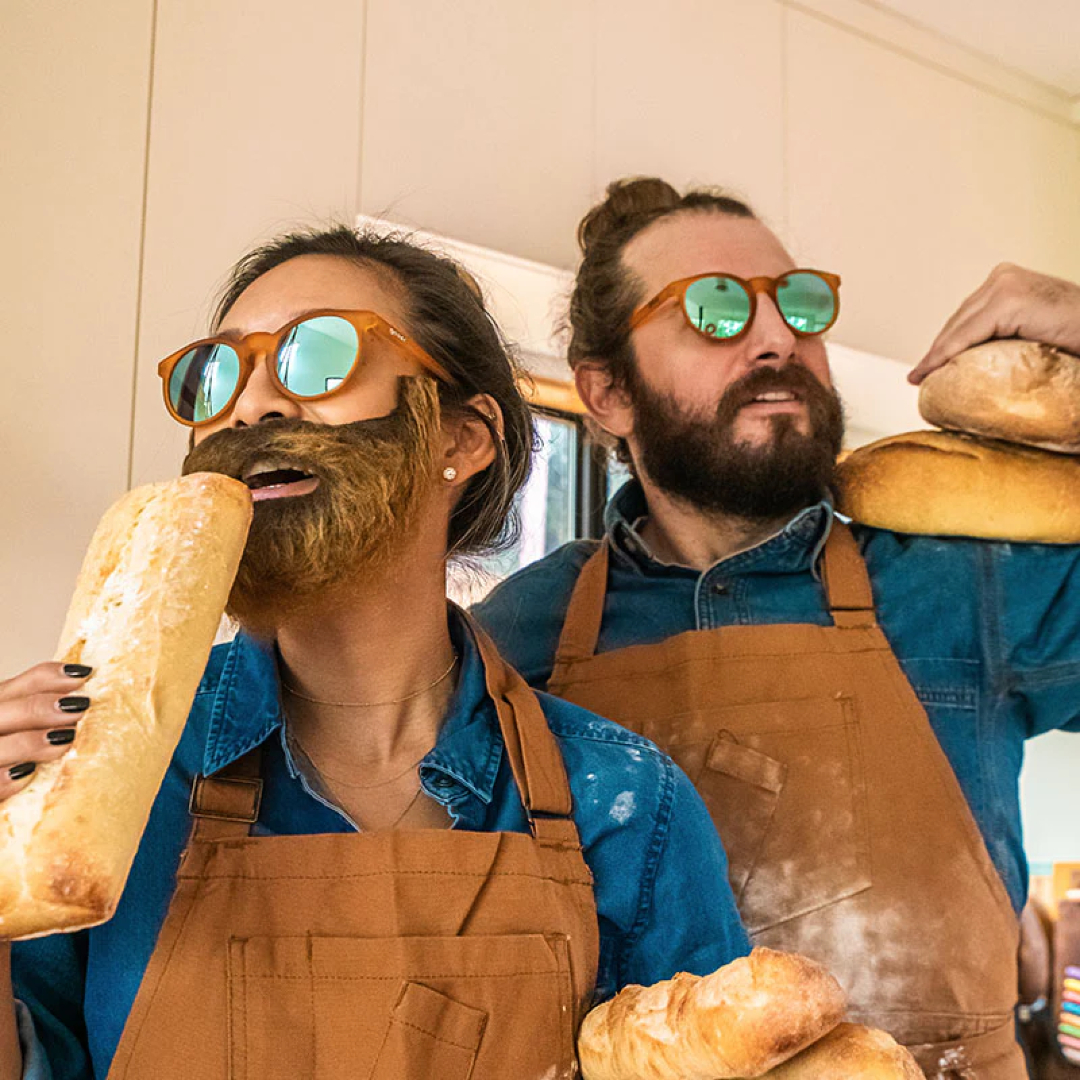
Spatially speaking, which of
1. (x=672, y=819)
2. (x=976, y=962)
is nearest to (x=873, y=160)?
(x=976, y=962)

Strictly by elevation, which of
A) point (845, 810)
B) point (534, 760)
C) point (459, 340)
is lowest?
point (845, 810)

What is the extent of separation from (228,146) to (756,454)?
46.0 inches

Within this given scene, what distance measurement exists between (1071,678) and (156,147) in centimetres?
180

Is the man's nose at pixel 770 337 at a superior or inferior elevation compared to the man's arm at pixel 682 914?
superior

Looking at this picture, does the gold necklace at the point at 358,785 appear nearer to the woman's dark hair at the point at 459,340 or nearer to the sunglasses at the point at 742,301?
the woman's dark hair at the point at 459,340

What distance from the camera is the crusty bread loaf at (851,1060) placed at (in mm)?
985

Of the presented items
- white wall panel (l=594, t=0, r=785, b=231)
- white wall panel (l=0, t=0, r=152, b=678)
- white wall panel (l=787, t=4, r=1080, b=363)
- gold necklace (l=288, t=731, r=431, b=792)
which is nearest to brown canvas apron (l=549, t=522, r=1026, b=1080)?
gold necklace (l=288, t=731, r=431, b=792)

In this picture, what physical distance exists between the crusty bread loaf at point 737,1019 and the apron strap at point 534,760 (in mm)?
262

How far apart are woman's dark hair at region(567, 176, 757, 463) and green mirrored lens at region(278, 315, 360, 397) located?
0.95m

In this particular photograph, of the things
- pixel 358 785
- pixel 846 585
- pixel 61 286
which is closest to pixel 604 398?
pixel 846 585

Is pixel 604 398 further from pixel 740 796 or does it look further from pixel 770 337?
pixel 740 796

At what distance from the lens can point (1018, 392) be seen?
196 cm

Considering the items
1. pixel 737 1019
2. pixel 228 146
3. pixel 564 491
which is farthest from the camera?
pixel 564 491

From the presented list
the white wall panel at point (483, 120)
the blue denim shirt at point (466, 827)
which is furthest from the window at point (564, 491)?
the blue denim shirt at point (466, 827)
